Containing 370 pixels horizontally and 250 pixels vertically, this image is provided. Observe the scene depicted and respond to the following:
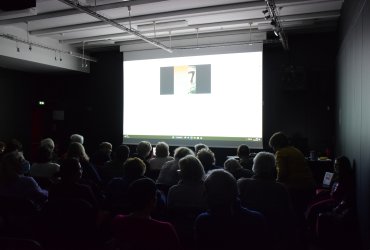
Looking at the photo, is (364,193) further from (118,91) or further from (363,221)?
(118,91)

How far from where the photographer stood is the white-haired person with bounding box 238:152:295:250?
2.94 metres

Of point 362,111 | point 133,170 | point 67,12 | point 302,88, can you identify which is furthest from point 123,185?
point 302,88

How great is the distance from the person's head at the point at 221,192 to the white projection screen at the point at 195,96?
17.9 ft

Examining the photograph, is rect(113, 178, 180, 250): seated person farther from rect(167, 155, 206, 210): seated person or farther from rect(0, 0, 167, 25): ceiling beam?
rect(0, 0, 167, 25): ceiling beam

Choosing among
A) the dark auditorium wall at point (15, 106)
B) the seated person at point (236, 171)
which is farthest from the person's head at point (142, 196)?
the dark auditorium wall at point (15, 106)

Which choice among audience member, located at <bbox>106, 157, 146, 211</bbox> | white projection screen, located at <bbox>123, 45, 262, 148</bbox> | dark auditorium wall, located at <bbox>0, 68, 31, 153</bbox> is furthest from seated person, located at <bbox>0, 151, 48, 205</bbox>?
dark auditorium wall, located at <bbox>0, 68, 31, 153</bbox>

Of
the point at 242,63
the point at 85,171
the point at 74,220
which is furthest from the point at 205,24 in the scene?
the point at 74,220

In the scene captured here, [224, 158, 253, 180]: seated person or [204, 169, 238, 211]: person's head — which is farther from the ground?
[204, 169, 238, 211]: person's head

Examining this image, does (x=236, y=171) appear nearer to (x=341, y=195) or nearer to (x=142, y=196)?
(x=341, y=195)

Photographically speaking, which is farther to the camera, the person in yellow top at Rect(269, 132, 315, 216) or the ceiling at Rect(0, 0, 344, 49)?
the ceiling at Rect(0, 0, 344, 49)

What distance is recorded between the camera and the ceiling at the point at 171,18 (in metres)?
5.72

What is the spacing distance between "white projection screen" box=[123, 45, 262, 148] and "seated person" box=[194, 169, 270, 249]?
17.9 ft

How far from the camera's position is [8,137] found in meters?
9.14

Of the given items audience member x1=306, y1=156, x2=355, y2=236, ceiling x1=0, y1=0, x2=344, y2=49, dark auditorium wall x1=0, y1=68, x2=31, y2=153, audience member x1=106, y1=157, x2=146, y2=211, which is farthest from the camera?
dark auditorium wall x1=0, y1=68, x2=31, y2=153
